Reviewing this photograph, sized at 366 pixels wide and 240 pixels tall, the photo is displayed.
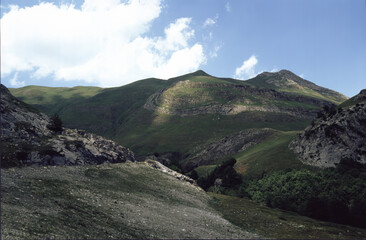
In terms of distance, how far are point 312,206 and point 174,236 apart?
44435 millimetres

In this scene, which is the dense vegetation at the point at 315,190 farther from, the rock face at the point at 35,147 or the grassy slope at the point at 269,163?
the rock face at the point at 35,147

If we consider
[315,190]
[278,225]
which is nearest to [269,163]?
[315,190]

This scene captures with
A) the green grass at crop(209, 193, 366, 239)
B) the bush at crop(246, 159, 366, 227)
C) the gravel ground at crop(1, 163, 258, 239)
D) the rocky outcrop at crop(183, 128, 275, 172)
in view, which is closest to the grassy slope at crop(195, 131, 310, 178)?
the bush at crop(246, 159, 366, 227)

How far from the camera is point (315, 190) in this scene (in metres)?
71.6

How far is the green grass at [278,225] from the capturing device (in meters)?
39.5

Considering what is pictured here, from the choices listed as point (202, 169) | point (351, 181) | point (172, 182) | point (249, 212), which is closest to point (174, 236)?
point (249, 212)

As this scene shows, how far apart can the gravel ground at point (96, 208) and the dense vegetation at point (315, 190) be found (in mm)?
26745

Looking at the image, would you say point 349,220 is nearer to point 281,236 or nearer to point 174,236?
point 281,236

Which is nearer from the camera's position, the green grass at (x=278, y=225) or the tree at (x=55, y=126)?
the green grass at (x=278, y=225)

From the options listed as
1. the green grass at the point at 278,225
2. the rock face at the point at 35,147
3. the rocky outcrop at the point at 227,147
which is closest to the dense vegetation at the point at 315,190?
the green grass at the point at 278,225

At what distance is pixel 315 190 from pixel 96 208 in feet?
206

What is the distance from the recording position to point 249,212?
5181 centimetres

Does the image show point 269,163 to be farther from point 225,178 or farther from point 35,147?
point 35,147

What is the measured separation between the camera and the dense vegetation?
5684 cm
